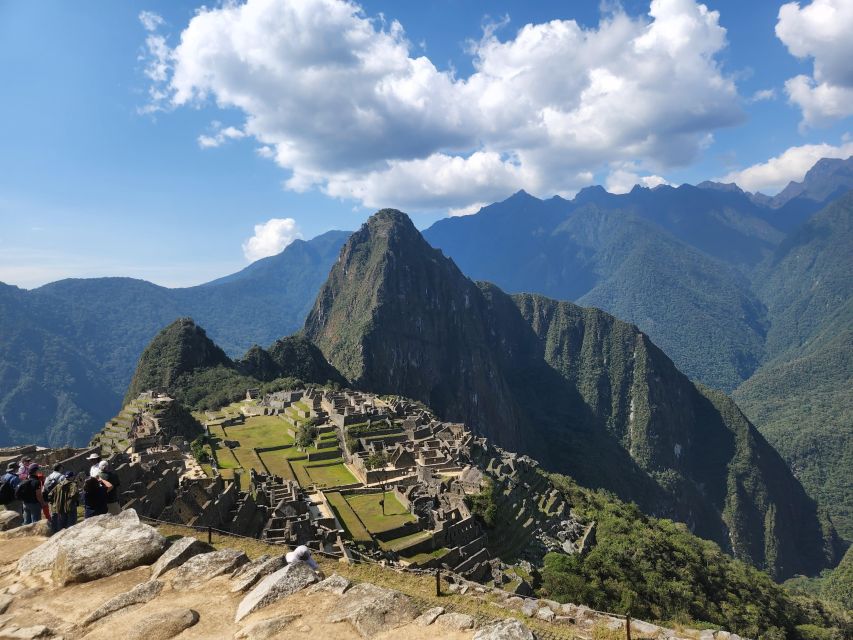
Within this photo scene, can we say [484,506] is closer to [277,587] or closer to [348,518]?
[348,518]

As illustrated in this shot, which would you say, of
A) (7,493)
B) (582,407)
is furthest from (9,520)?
(582,407)

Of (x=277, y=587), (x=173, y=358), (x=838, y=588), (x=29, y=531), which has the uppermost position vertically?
(x=173, y=358)

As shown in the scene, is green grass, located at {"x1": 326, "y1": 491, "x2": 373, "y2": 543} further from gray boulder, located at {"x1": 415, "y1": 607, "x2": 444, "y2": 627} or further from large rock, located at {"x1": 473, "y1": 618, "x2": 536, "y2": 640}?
large rock, located at {"x1": 473, "y1": 618, "x2": 536, "y2": 640}

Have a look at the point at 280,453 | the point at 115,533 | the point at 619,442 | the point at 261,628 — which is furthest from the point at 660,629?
the point at 619,442

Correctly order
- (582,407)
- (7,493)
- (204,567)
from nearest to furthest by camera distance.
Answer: (204,567) < (7,493) < (582,407)

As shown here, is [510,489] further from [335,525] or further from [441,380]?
[441,380]

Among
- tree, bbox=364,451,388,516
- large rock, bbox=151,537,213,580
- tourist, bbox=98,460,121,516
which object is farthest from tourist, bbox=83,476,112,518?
tree, bbox=364,451,388,516
